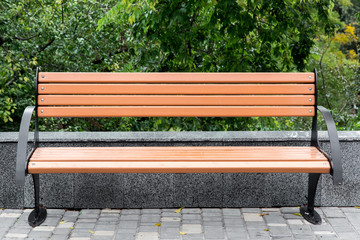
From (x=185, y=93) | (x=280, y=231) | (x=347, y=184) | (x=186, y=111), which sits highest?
(x=185, y=93)

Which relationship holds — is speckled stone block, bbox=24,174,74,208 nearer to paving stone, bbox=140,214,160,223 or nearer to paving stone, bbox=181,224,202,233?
paving stone, bbox=140,214,160,223

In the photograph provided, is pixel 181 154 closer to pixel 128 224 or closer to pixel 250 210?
pixel 128 224

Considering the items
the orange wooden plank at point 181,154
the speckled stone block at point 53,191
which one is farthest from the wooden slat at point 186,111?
the speckled stone block at point 53,191

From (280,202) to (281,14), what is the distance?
188cm

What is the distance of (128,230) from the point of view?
3666 mm

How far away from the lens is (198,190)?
160 inches

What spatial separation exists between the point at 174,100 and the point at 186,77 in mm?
200

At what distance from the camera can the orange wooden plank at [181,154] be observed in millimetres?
3363

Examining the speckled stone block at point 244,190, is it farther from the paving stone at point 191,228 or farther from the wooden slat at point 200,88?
the wooden slat at point 200,88

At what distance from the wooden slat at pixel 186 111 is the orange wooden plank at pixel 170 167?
0.62m

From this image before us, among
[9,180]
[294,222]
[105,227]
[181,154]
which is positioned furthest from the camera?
[9,180]

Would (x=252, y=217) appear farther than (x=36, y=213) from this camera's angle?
Yes

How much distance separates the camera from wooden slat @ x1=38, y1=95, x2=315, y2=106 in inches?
150

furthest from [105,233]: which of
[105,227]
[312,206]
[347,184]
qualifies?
[347,184]
